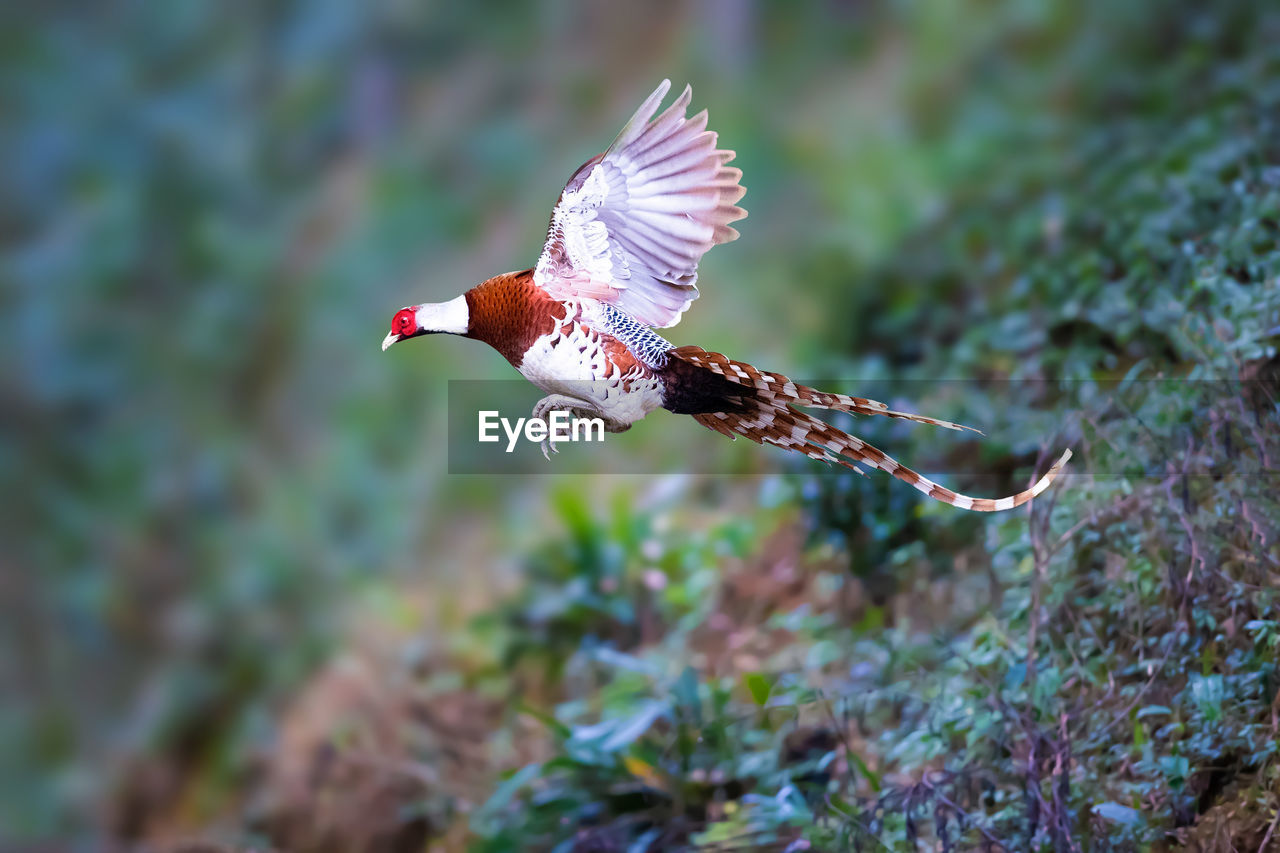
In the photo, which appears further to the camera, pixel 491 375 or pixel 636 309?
pixel 491 375

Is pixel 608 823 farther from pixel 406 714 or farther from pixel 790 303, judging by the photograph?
pixel 790 303

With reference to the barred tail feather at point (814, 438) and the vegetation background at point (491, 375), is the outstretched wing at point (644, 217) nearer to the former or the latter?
the barred tail feather at point (814, 438)

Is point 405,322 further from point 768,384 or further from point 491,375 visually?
point 491,375

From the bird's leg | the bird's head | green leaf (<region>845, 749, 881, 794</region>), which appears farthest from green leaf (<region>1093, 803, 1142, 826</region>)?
the bird's head

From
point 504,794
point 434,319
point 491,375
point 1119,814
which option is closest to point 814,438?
point 434,319

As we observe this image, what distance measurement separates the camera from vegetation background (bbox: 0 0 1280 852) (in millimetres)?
2383

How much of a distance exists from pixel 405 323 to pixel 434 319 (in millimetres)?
36

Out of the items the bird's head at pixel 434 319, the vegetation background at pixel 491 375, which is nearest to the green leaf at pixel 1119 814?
the vegetation background at pixel 491 375

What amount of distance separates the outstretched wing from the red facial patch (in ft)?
0.43

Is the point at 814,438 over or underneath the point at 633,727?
over

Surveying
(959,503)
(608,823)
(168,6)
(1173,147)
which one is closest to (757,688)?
(959,503)

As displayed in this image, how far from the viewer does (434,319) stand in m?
1.03

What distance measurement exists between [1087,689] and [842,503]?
708 mm

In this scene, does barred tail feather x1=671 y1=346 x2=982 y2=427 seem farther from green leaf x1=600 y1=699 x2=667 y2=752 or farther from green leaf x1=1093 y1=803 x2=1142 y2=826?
green leaf x1=600 y1=699 x2=667 y2=752
